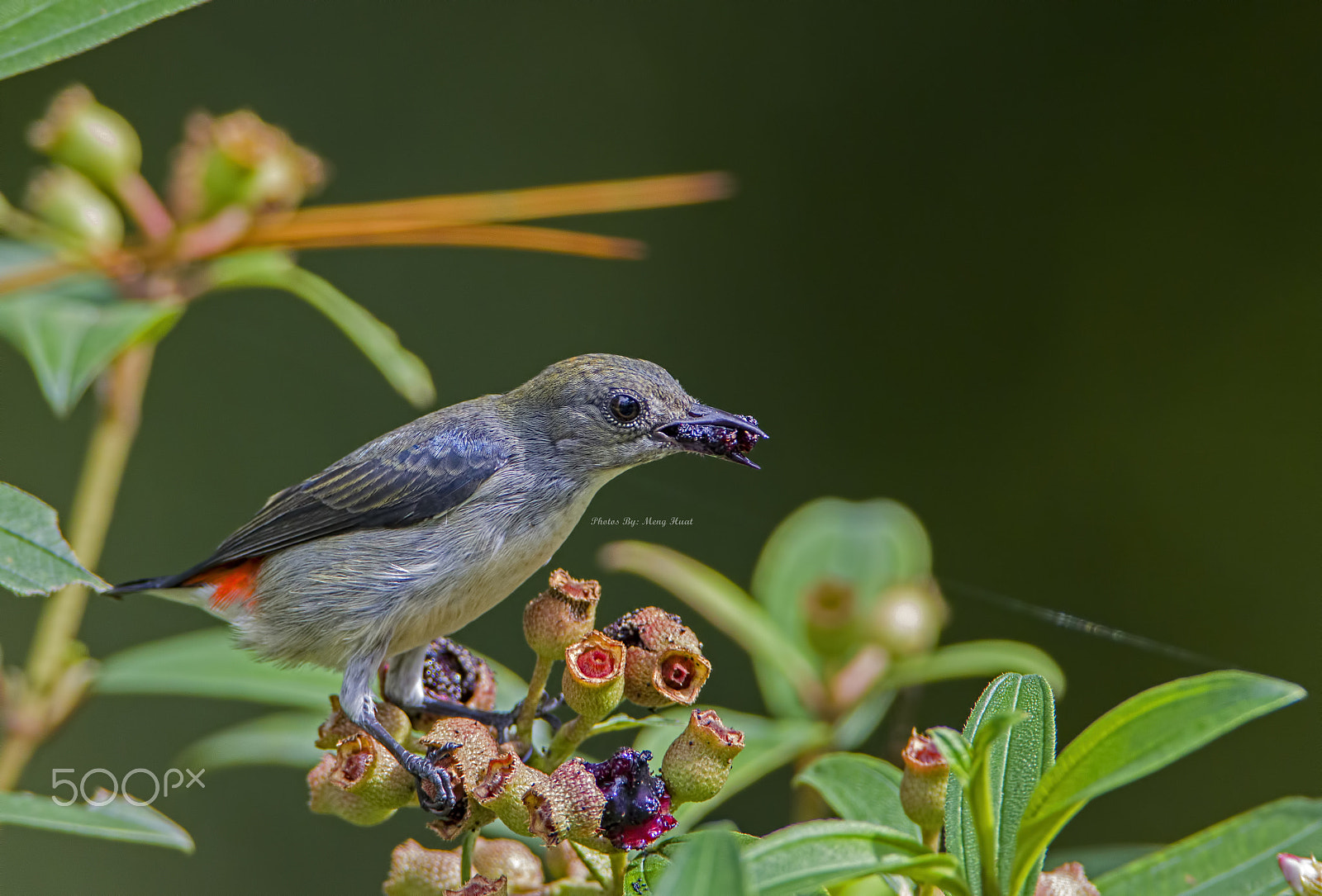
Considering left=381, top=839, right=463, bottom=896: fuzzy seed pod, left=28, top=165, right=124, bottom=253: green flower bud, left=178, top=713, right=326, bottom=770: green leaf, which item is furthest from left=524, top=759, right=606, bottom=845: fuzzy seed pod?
left=28, top=165, right=124, bottom=253: green flower bud

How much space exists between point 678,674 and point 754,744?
779mm

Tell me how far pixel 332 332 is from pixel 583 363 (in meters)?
3.70

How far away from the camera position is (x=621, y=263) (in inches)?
205

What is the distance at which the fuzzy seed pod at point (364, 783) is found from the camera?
1.21 metres

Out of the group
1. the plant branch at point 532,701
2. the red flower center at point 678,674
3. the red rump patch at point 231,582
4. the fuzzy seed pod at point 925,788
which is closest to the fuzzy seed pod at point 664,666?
the red flower center at point 678,674

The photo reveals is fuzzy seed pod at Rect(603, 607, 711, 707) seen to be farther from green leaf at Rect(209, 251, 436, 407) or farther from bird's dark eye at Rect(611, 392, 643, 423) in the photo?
green leaf at Rect(209, 251, 436, 407)

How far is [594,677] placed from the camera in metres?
1.15

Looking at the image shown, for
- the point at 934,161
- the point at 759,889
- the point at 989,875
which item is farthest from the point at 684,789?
the point at 934,161

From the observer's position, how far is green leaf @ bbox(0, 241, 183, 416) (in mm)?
1427

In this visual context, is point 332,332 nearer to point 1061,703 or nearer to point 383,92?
point 383,92

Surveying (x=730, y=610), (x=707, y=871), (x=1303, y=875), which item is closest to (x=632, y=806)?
(x=707, y=871)

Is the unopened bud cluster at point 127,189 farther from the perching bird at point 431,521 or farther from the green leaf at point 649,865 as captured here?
the green leaf at point 649,865

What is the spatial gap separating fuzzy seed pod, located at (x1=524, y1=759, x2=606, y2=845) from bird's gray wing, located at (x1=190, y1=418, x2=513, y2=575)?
55 cm

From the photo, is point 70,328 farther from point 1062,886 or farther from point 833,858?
point 1062,886
